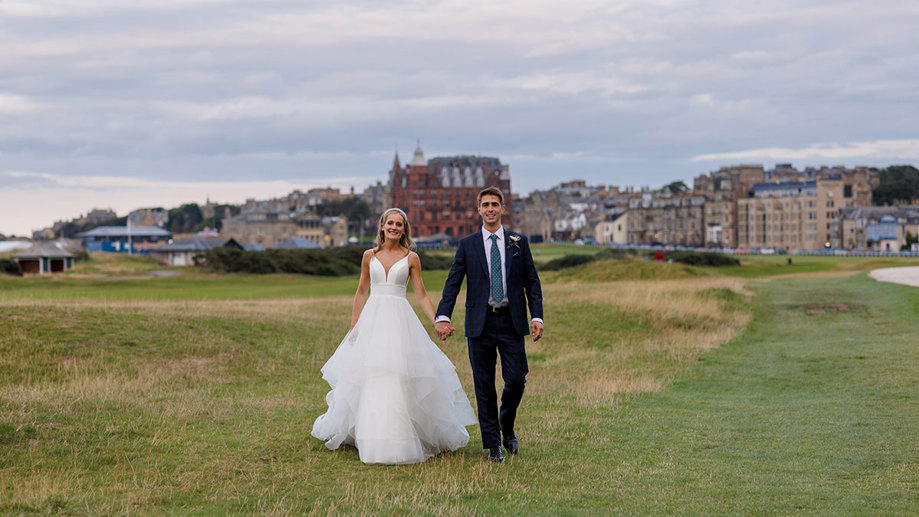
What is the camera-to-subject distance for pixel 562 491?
32.6 ft

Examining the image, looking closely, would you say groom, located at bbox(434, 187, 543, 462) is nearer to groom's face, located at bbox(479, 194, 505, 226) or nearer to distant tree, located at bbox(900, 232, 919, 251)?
groom's face, located at bbox(479, 194, 505, 226)

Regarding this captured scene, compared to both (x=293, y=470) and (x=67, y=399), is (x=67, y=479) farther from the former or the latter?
(x=67, y=399)

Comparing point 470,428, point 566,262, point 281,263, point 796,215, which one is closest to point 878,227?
point 796,215

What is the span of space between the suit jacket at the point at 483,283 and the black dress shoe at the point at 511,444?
4.43ft

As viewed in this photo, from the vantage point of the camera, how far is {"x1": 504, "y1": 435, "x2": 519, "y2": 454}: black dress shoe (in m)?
11.9

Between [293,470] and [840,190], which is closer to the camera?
[293,470]

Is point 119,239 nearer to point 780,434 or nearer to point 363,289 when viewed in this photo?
point 363,289

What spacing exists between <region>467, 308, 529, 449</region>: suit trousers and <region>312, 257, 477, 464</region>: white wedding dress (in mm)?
391

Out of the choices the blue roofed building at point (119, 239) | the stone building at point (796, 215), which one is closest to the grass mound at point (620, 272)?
the stone building at point (796, 215)

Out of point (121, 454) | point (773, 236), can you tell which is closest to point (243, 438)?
point (121, 454)

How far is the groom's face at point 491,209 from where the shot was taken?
451 inches

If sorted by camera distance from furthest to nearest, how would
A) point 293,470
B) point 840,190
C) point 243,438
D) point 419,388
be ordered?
point 840,190, point 243,438, point 419,388, point 293,470

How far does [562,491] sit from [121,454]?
16.7 ft

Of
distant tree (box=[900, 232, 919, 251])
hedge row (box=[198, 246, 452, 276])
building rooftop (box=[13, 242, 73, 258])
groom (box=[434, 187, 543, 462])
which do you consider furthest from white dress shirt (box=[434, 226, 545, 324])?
distant tree (box=[900, 232, 919, 251])
